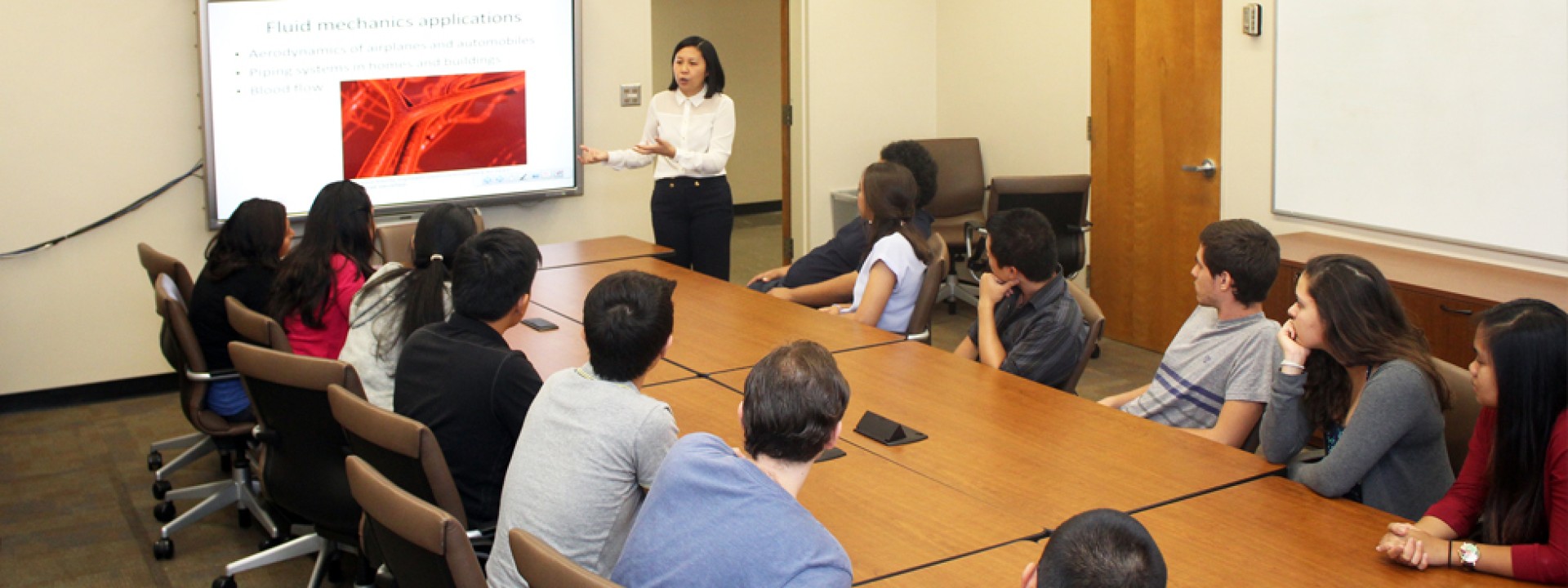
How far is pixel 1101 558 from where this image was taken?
56.0 inches

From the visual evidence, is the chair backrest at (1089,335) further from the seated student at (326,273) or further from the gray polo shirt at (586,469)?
the seated student at (326,273)

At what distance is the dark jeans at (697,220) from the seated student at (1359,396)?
11.6 feet

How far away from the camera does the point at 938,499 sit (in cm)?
243

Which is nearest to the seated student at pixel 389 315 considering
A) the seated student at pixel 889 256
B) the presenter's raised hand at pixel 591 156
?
the seated student at pixel 889 256

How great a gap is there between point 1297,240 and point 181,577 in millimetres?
4277

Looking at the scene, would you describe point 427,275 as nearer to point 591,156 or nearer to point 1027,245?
point 1027,245

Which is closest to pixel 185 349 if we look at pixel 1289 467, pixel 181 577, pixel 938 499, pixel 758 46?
pixel 181 577

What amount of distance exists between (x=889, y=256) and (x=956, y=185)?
3172 millimetres

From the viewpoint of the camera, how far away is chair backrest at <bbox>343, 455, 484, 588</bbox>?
1.94 m

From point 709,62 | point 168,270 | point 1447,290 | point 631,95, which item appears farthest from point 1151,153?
point 168,270

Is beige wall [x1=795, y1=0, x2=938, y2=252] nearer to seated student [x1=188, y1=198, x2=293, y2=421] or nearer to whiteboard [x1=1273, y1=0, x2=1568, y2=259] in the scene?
whiteboard [x1=1273, y1=0, x2=1568, y2=259]

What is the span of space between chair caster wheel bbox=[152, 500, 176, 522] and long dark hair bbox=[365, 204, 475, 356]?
142 centimetres

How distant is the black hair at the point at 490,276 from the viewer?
9.04ft

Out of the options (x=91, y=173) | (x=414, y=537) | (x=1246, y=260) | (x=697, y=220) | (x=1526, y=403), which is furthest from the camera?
(x=697, y=220)
